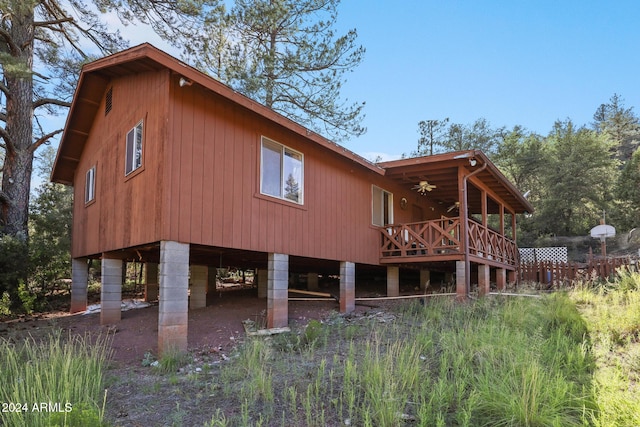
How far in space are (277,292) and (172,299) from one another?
2.47 metres

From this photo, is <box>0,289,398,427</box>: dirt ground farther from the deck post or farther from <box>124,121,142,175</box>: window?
the deck post

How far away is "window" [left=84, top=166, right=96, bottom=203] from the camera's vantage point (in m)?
11.5

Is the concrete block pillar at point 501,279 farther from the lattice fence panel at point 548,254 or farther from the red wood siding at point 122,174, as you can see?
the red wood siding at point 122,174

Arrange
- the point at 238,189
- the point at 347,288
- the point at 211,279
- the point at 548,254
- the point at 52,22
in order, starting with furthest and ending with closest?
the point at 548,254 → the point at 52,22 → the point at 211,279 → the point at 347,288 → the point at 238,189

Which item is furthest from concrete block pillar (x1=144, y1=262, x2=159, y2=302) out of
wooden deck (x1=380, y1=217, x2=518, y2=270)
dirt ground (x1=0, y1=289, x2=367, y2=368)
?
wooden deck (x1=380, y1=217, x2=518, y2=270)

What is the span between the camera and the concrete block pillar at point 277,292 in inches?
340

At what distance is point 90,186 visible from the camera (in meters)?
11.9

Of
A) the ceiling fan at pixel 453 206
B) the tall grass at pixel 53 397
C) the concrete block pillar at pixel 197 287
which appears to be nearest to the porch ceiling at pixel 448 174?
the ceiling fan at pixel 453 206

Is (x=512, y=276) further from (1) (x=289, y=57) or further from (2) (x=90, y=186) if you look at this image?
(2) (x=90, y=186)

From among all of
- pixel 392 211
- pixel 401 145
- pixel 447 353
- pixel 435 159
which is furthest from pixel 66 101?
Result: pixel 401 145

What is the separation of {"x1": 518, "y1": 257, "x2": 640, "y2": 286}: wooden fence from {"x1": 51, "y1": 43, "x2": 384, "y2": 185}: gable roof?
760cm

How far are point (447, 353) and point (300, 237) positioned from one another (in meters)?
4.91

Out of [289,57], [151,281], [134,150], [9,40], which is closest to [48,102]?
[9,40]

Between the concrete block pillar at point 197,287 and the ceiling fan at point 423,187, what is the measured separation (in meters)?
7.14
